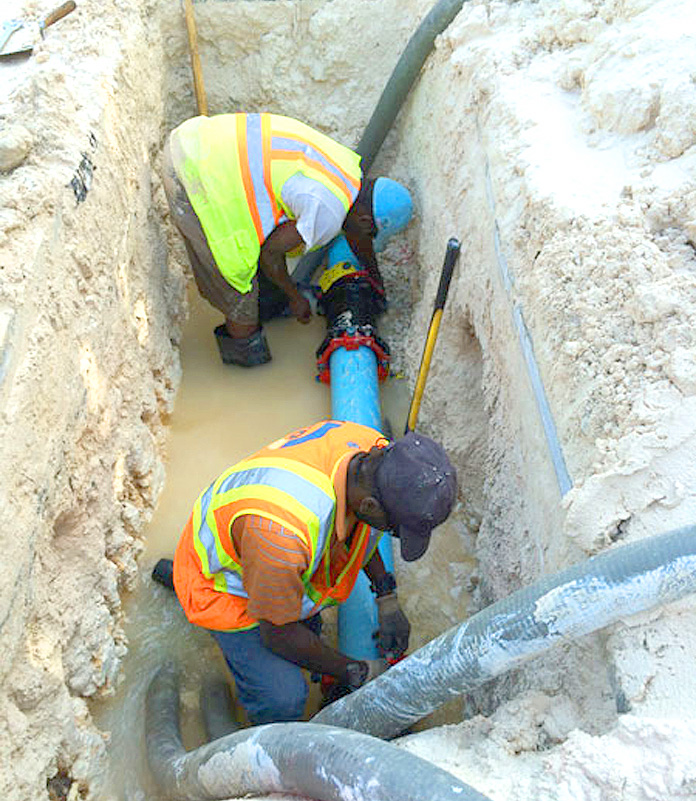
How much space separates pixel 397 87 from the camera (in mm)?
4547

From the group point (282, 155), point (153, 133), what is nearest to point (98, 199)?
point (282, 155)

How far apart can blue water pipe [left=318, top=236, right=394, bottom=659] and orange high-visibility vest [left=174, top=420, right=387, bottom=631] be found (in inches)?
10.5

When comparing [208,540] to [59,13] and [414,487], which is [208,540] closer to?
[414,487]

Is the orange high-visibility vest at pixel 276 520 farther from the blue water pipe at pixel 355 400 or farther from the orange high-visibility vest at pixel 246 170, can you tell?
the orange high-visibility vest at pixel 246 170

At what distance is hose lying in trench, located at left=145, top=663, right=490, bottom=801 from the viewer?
5.09ft

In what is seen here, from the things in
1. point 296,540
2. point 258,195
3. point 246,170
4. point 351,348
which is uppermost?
point 246,170

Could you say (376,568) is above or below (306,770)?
below

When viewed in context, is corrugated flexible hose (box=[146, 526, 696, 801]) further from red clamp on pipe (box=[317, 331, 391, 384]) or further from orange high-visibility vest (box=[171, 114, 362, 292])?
orange high-visibility vest (box=[171, 114, 362, 292])

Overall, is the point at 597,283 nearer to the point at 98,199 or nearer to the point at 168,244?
the point at 98,199

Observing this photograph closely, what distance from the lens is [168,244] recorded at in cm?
457

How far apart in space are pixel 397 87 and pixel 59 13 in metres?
1.87

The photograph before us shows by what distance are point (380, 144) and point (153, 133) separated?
4.51ft

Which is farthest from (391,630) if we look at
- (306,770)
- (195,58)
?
(195,58)

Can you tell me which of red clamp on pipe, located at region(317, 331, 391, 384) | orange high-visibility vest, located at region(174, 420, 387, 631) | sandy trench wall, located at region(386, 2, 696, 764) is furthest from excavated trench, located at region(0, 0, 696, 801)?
orange high-visibility vest, located at region(174, 420, 387, 631)
